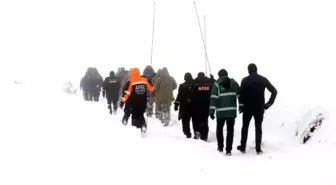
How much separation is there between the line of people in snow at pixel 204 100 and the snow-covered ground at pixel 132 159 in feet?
2.09

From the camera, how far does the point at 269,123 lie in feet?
42.2

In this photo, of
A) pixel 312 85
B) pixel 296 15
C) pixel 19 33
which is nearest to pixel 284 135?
pixel 312 85

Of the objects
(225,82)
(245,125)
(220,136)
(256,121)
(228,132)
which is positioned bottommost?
(220,136)

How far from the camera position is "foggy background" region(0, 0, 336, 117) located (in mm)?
22080

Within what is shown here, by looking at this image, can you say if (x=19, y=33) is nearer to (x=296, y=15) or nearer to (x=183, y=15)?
(x=183, y=15)

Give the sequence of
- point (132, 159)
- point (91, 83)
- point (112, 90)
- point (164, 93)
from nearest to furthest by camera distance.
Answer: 1. point (132, 159)
2. point (164, 93)
3. point (112, 90)
4. point (91, 83)

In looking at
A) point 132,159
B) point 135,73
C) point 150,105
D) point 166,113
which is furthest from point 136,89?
point 150,105

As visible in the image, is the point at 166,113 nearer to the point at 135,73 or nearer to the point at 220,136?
the point at 135,73

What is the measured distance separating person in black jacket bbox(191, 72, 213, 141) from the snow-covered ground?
3.16ft

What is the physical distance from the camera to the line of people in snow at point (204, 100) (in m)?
8.62

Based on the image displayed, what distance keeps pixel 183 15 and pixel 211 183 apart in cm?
5930

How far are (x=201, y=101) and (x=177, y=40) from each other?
47.8 metres

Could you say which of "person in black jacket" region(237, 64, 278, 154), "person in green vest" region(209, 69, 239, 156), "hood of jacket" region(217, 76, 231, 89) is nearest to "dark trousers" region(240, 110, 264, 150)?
"person in black jacket" region(237, 64, 278, 154)

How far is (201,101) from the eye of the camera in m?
10.8
